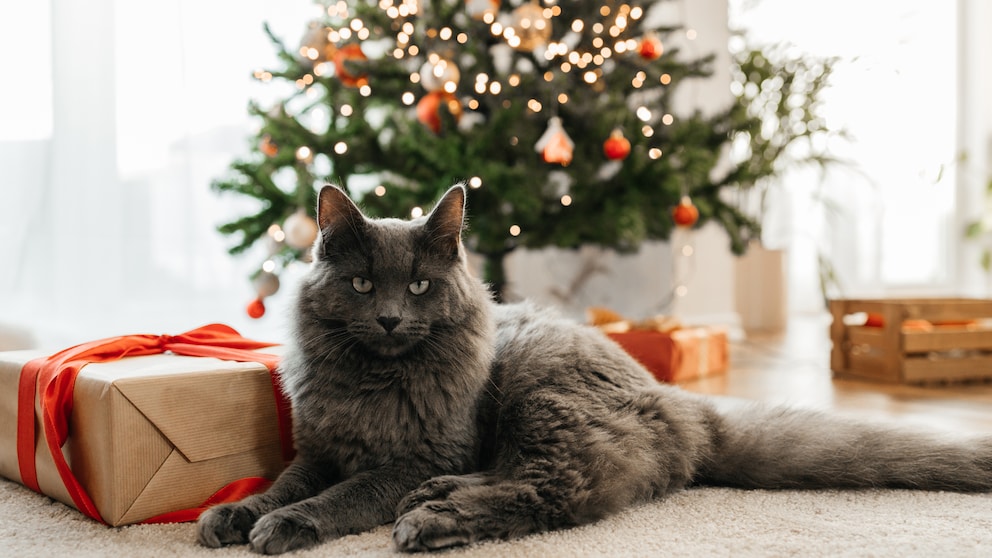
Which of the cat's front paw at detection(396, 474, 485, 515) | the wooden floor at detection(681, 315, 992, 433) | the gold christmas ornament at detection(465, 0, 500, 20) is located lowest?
the wooden floor at detection(681, 315, 992, 433)

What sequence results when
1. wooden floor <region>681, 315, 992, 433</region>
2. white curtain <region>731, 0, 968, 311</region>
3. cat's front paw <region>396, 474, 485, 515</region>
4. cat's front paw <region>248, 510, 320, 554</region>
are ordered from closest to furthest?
1. cat's front paw <region>248, 510, 320, 554</region>
2. cat's front paw <region>396, 474, 485, 515</region>
3. wooden floor <region>681, 315, 992, 433</region>
4. white curtain <region>731, 0, 968, 311</region>

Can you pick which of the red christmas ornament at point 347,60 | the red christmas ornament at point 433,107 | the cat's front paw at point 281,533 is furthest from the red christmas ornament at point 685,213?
the cat's front paw at point 281,533

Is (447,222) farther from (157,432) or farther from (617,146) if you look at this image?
(617,146)

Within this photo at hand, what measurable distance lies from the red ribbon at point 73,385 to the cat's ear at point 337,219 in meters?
0.32

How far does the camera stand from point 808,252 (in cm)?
580

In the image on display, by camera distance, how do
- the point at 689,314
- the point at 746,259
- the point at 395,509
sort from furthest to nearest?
the point at 746,259, the point at 689,314, the point at 395,509

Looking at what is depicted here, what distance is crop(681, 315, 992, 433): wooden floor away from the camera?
80.7 inches

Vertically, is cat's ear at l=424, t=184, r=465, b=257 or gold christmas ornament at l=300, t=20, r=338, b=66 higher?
gold christmas ornament at l=300, t=20, r=338, b=66

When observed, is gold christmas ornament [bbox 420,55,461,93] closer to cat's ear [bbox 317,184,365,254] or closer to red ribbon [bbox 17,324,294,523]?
red ribbon [bbox 17,324,294,523]

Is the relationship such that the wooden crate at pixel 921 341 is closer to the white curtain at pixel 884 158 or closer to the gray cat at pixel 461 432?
the gray cat at pixel 461 432

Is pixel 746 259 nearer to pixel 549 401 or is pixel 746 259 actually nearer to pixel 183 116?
pixel 183 116

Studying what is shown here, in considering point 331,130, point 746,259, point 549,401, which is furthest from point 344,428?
point 746,259

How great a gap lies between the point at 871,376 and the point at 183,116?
2.78 metres

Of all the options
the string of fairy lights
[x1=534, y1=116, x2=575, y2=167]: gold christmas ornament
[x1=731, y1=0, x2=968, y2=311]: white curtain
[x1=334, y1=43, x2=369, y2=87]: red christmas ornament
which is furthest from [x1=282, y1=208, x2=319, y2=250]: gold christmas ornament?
[x1=731, y1=0, x2=968, y2=311]: white curtain
